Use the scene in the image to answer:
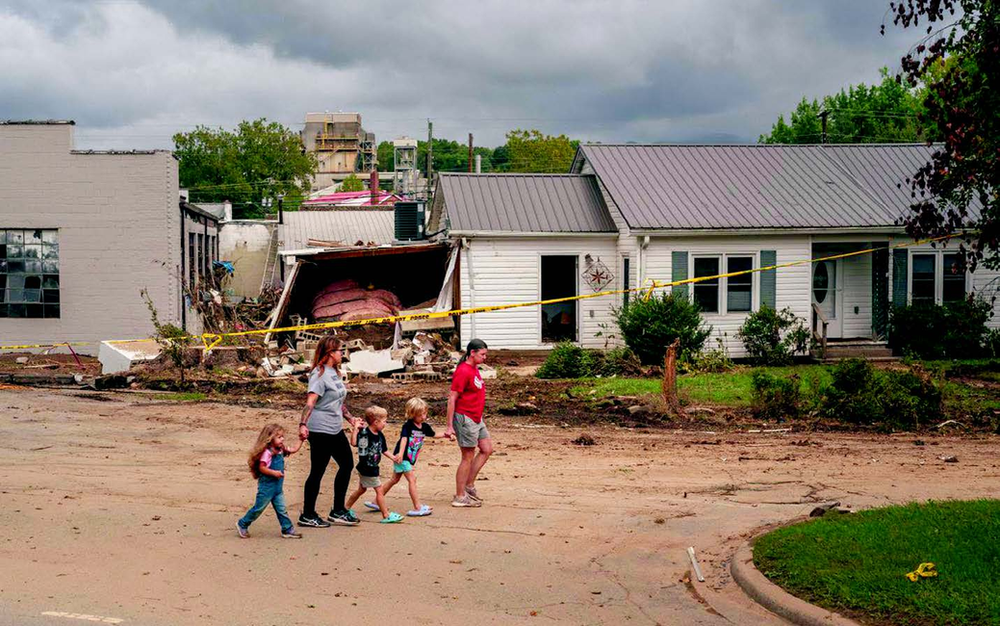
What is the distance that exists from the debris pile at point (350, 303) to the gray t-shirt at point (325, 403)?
1571cm

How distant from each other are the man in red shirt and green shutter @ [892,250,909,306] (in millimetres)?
18129

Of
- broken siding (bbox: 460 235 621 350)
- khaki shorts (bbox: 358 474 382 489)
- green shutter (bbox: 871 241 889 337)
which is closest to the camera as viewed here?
khaki shorts (bbox: 358 474 382 489)

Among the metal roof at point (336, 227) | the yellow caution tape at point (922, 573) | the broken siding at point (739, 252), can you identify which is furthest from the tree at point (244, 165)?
the yellow caution tape at point (922, 573)

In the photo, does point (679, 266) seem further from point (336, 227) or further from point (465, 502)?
point (336, 227)

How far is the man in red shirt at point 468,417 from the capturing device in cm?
1048

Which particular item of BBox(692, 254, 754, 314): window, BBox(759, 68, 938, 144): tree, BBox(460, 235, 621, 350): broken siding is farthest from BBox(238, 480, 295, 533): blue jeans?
BBox(759, 68, 938, 144): tree

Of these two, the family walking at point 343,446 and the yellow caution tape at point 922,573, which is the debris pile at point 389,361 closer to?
the family walking at point 343,446

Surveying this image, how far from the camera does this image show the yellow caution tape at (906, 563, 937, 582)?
7164mm

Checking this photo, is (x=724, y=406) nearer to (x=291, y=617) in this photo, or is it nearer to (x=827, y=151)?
(x=291, y=617)

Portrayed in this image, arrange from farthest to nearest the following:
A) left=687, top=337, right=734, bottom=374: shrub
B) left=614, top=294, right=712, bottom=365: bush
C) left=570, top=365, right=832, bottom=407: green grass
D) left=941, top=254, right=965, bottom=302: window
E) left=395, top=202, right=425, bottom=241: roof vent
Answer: left=395, top=202, right=425, bottom=241: roof vent < left=941, top=254, right=965, bottom=302: window < left=614, top=294, right=712, bottom=365: bush < left=687, top=337, right=734, bottom=374: shrub < left=570, top=365, right=832, bottom=407: green grass

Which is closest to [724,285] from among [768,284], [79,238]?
[768,284]

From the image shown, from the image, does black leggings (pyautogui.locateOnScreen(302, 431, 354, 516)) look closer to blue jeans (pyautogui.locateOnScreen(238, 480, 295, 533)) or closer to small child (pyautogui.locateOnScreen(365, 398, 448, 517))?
blue jeans (pyautogui.locateOnScreen(238, 480, 295, 533))

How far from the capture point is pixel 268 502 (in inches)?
367

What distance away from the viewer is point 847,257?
26422mm
